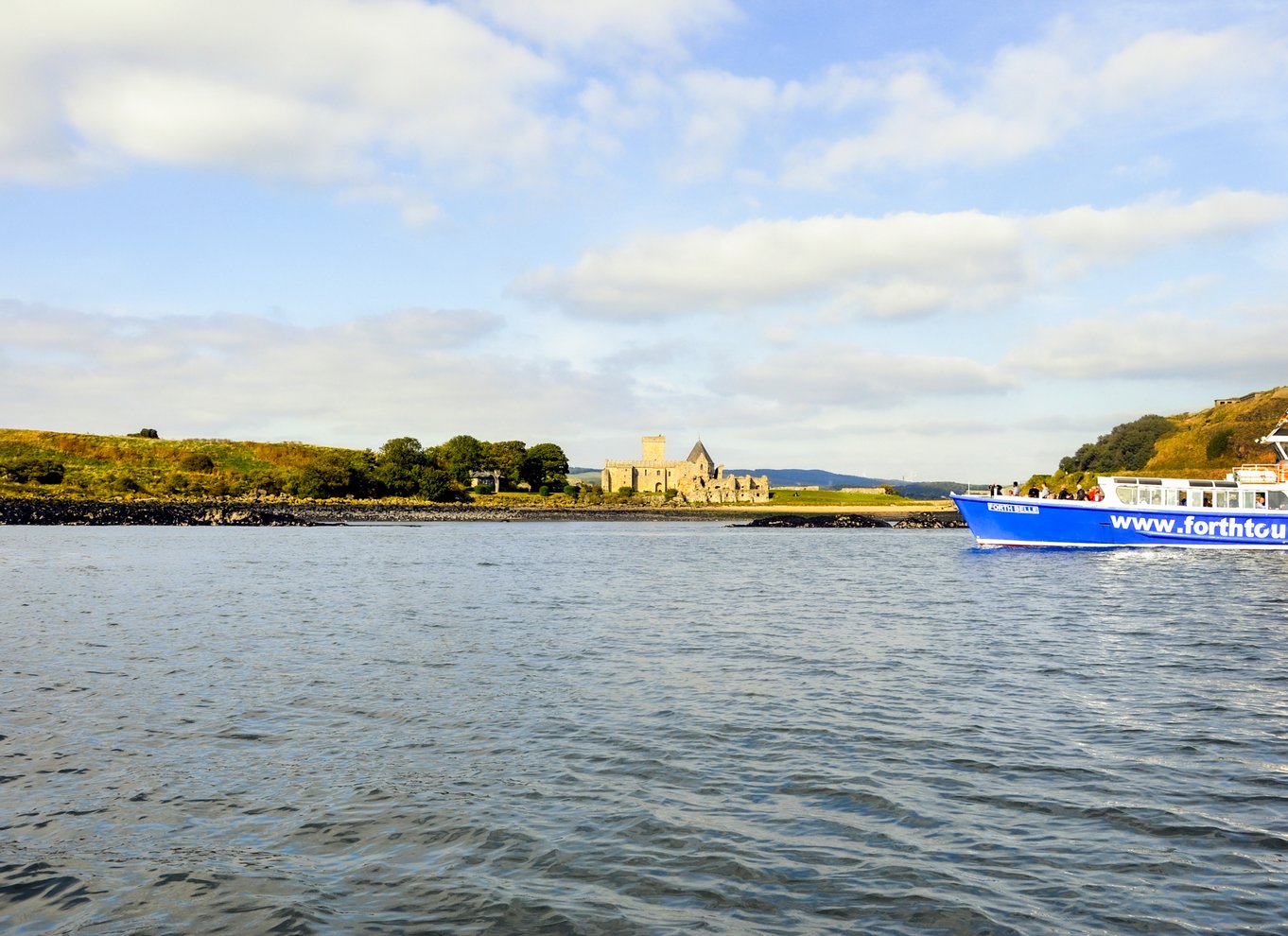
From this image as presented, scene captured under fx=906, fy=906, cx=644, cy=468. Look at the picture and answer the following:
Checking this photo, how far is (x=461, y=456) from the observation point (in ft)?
525

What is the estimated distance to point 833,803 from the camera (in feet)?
32.1

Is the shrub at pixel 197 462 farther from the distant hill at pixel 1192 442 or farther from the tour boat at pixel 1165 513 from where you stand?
the distant hill at pixel 1192 442

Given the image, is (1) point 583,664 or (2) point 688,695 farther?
(1) point 583,664

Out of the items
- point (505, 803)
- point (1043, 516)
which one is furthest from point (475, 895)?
point (1043, 516)

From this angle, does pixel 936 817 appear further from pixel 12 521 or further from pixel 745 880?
pixel 12 521

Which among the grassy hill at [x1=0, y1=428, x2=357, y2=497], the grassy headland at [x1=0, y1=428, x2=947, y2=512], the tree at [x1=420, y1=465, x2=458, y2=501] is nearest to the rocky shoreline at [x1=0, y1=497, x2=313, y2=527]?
the grassy headland at [x1=0, y1=428, x2=947, y2=512]

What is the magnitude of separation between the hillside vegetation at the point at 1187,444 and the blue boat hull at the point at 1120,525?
8034cm

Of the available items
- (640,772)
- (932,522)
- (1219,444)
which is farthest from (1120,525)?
(1219,444)

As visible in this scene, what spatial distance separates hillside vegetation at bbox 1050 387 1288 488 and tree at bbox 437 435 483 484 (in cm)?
9713

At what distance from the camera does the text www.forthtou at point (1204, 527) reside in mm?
52000

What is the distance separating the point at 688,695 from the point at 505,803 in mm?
5753

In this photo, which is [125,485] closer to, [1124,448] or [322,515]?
[322,515]

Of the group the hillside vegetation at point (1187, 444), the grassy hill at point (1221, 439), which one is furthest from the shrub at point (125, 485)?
the grassy hill at point (1221, 439)

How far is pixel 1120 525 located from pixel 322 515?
88.3m
